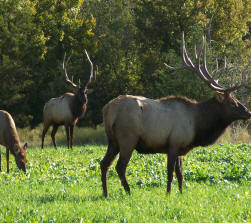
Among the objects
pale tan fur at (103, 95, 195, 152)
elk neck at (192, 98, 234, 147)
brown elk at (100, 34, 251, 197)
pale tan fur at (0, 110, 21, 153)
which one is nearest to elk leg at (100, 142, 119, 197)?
brown elk at (100, 34, 251, 197)

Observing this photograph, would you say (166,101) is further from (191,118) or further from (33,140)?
(33,140)

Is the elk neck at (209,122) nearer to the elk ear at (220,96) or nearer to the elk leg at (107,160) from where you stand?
the elk ear at (220,96)

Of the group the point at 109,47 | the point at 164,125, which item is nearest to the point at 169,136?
the point at 164,125

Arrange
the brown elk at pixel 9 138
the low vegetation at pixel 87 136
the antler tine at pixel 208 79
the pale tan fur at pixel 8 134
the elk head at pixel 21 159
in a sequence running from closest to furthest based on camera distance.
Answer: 1. the antler tine at pixel 208 79
2. the elk head at pixel 21 159
3. the brown elk at pixel 9 138
4. the pale tan fur at pixel 8 134
5. the low vegetation at pixel 87 136

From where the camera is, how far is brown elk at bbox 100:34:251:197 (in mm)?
8375

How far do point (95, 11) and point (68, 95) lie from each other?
11.8 m

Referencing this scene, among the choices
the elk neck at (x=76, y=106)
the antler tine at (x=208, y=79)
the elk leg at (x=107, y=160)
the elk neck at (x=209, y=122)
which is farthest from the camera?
the elk neck at (x=76, y=106)

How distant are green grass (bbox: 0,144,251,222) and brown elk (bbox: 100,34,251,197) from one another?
0.64 meters

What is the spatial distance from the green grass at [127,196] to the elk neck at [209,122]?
95 centimetres

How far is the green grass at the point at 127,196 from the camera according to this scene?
→ 22.1 feet

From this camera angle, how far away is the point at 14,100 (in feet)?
79.2

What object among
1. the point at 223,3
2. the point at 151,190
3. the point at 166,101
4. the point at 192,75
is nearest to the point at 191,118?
the point at 166,101

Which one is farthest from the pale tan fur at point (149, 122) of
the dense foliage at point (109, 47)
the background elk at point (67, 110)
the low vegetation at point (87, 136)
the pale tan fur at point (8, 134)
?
the dense foliage at point (109, 47)

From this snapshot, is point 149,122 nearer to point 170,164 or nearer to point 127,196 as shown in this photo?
point 170,164
